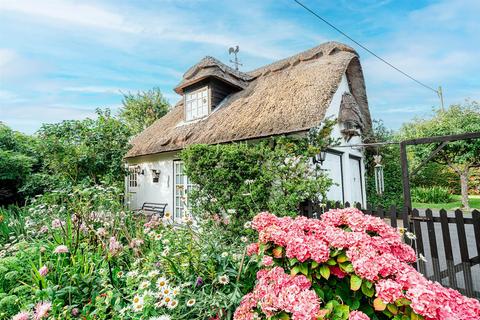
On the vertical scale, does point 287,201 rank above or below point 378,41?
below

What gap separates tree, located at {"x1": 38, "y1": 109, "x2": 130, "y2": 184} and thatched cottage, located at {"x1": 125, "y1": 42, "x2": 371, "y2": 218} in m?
1.01

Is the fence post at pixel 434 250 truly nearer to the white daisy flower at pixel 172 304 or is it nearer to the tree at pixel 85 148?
the white daisy flower at pixel 172 304

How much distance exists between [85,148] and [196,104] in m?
4.40

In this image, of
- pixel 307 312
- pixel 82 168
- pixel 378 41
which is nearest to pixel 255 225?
pixel 307 312

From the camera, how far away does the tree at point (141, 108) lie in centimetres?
1934

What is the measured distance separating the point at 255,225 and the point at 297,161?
12.2 ft

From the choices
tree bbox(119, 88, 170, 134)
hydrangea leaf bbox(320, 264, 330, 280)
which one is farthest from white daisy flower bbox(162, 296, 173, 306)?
tree bbox(119, 88, 170, 134)

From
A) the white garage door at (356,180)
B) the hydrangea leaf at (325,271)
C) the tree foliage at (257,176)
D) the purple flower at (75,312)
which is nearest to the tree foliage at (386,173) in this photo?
the white garage door at (356,180)

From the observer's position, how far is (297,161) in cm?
540

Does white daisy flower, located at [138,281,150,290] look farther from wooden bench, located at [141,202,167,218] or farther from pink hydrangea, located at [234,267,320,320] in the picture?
wooden bench, located at [141,202,167,218]

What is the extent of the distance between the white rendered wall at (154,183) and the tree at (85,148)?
1008 millimetres

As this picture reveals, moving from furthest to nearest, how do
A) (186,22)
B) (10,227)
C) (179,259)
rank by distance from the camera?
(186,22) → (10,227) → (179,259)

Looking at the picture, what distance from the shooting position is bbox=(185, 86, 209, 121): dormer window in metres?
9.50

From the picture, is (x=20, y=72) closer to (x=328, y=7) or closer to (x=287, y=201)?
(x=287, y=201)
